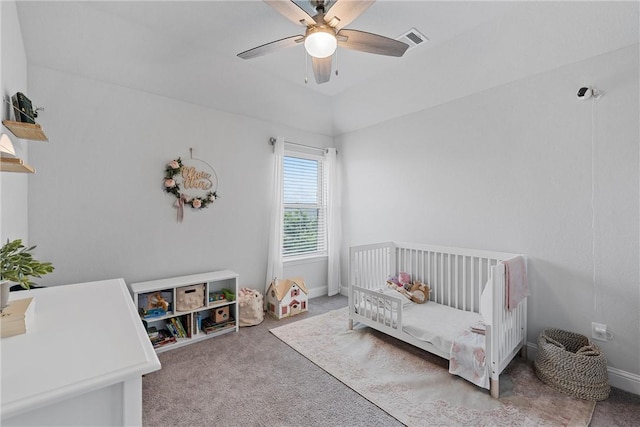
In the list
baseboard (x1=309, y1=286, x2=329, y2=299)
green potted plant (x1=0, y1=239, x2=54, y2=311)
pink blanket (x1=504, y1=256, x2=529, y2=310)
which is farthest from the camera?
baseboard (x1=309, y1=286, x2=329, y2=299)

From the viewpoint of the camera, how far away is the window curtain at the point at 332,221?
4219mm

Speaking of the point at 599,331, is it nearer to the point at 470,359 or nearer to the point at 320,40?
the point at 470,359

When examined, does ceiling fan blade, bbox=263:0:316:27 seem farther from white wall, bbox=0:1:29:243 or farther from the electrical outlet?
the electrical outlet

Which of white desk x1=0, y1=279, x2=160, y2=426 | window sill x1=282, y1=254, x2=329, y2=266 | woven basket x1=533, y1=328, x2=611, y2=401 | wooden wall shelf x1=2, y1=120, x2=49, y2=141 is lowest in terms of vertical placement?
woven basket x1=533, y1=328, x2=611, y2=401

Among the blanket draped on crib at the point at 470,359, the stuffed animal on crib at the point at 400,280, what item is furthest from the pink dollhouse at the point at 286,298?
the blanket draped on crib at the point at 470,359

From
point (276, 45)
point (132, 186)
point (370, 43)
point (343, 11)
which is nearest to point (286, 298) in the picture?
point (132, 186)

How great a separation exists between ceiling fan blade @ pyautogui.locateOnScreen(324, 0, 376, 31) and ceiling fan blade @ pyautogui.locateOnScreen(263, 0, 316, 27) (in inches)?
4.3

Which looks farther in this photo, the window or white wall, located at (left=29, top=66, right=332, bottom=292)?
the window

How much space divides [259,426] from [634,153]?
122 inches

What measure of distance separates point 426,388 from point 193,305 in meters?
2.15

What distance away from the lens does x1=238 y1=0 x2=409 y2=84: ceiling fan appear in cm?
160

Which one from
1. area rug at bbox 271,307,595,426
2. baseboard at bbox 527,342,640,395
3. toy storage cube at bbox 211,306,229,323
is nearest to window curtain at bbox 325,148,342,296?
area rug at bbox 271,307,595,426

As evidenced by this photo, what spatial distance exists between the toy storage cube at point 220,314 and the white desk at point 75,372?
192 cm

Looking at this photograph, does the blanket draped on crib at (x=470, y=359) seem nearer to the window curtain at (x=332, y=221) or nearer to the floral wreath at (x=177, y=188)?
the window curtain at (x=332, y=221)
